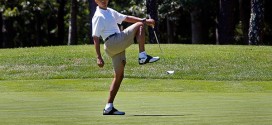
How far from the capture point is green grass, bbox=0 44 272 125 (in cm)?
1037

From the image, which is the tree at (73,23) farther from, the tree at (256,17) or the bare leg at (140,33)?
the bare leg at (140,33)

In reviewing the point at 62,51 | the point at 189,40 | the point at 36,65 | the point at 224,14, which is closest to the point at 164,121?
the point at 36,65

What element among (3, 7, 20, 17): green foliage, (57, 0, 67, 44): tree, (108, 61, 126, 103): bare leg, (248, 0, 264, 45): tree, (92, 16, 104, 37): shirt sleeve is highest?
(92, 16, 104, 37): shirt sleeve

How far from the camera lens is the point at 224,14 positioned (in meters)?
40.8

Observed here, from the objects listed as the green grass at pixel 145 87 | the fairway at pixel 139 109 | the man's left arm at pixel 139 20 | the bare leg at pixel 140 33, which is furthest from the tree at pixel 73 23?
the bare leg at pixel 140 33

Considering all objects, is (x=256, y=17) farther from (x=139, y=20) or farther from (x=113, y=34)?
(x=113, y=34)

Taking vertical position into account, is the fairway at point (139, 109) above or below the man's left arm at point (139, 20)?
below

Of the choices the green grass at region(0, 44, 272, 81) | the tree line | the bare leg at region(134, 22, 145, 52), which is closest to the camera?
the bare leg at region(134, 22, 145, 52)

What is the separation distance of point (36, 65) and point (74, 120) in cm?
1616

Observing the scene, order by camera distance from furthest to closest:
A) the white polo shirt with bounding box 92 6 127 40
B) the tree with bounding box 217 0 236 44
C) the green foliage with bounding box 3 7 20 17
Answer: the green foliage with bounding box 3 7 20 17
the tree with bounding box 217 0 236 44
the white polo shirt with bounding box 92 6 127 40

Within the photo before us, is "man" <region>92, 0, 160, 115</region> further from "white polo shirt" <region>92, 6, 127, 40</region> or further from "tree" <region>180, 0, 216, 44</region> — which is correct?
"tree" <region>180, 0, 216, 44</region>

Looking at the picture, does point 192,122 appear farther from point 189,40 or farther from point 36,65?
point 189,40

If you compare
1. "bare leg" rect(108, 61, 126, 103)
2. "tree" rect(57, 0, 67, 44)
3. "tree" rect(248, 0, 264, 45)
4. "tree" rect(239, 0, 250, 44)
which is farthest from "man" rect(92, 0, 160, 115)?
"tree" rect(57, 0, 67, 44)

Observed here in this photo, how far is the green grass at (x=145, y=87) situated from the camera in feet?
34.0
